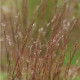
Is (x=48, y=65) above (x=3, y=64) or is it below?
below

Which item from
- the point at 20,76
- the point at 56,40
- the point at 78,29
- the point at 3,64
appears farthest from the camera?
the point at 3,64

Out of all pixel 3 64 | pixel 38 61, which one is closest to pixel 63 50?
pixel 38 61

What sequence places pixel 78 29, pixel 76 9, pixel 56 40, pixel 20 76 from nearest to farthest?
pixel 56 40
pixel 20 76
pixel 78 29
pixel 76 9

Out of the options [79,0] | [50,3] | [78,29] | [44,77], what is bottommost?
[44,77]

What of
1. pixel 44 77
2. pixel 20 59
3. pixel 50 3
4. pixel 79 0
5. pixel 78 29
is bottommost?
pixel 44 77

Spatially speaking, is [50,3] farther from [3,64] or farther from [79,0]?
[3,64]

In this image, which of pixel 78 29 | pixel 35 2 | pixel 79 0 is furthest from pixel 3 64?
pixel 79 0

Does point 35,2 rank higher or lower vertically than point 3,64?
higher

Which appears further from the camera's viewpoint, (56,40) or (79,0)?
(79,0)

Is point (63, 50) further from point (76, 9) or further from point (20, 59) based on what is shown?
point (76, 9)
